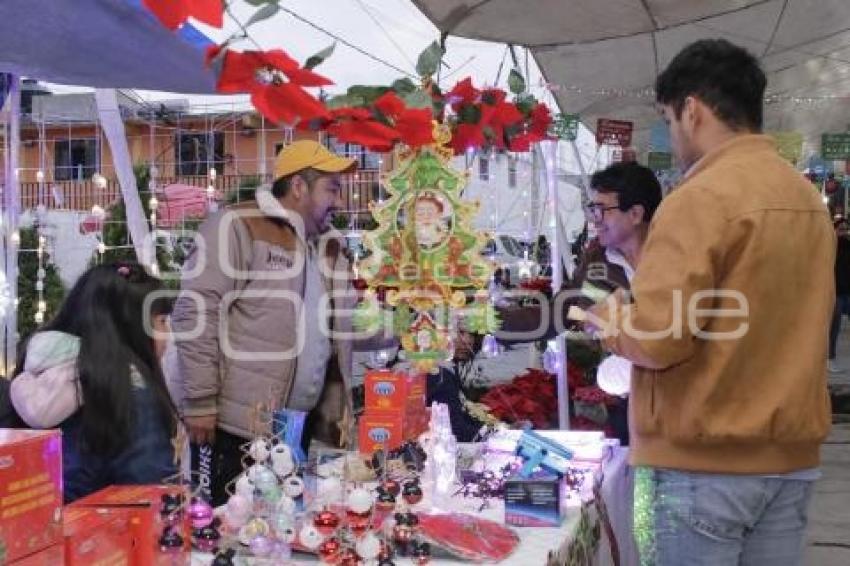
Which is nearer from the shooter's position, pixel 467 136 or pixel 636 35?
pixel 467 136

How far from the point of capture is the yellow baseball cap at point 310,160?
8.13 feet

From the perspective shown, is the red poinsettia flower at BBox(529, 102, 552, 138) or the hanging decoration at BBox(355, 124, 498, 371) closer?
the hanging decoration at BBox(355, 124, 498, 371)

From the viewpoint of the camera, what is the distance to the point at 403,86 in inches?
91.7

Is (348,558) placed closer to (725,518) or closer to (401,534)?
(401,534)

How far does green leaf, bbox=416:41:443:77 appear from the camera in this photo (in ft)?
7.69

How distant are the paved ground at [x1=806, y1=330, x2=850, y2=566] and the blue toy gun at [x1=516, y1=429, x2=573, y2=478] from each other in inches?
79.1

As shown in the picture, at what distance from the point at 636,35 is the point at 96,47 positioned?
2877mm

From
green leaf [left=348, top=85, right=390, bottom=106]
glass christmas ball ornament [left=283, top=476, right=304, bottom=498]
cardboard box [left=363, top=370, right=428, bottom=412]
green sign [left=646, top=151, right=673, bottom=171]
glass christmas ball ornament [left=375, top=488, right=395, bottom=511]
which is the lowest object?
glass christmas ball ornament [left=375, top=488, right=395, bottom=511]

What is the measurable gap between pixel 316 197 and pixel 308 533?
1.21m

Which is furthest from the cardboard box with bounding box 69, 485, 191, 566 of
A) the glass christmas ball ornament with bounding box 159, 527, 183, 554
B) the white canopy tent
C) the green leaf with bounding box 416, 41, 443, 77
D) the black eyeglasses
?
the white canopy tent

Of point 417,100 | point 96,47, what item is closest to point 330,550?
point 417,100

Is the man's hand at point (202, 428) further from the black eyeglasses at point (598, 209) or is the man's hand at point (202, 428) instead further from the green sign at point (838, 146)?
the green sign at point (838, 146)

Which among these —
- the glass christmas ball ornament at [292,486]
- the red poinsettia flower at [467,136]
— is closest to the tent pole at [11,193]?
the red poinsettia flower at [467,136]

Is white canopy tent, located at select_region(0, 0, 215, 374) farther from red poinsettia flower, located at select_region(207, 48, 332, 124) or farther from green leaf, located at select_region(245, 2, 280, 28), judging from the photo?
green leaf, located at select_region(245, 2, 280, 28)
